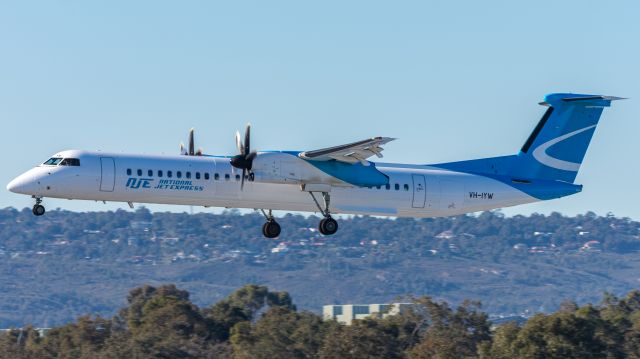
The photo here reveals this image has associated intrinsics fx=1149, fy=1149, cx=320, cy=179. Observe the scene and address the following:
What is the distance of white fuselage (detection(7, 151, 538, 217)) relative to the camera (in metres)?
33.4

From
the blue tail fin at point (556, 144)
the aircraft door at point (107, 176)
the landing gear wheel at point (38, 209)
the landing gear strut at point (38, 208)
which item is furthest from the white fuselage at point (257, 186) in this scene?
the blue tail fin at point (556, 144)

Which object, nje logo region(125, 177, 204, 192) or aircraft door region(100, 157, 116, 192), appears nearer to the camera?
aircraft door region(100, 157, 116, 192)

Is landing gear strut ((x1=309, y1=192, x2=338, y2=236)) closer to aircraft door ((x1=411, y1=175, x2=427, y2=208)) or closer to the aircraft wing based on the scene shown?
the aircraft wing

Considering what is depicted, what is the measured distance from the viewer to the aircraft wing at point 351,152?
110 feet

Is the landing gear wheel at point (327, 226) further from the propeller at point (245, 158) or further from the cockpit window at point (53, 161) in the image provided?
the cockpit window at point (53, 161)

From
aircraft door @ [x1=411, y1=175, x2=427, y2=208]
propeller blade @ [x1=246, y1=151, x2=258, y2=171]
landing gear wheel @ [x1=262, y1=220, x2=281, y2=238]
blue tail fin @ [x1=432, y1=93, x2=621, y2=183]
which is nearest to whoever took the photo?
propeller blade @ [x1=246, y1=151, x2=258, y2=171]

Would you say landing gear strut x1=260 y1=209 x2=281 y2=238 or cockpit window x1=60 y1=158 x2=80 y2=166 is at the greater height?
cockpit window x1=60 y1=158 x2=80 y2=166

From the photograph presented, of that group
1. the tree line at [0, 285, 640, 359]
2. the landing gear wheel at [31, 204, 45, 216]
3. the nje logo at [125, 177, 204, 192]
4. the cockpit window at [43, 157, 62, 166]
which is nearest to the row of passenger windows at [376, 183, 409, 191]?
the nje logo at [125, 177, 204, 192]

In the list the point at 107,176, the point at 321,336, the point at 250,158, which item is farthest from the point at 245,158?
the point at 321,336

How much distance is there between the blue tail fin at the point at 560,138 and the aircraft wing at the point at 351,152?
6.56 meters

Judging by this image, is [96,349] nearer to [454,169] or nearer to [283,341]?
[283,341]

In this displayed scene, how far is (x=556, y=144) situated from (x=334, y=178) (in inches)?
343

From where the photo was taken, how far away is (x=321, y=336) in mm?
59250

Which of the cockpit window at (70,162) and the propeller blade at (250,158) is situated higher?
the propeller blade at (250,158)
